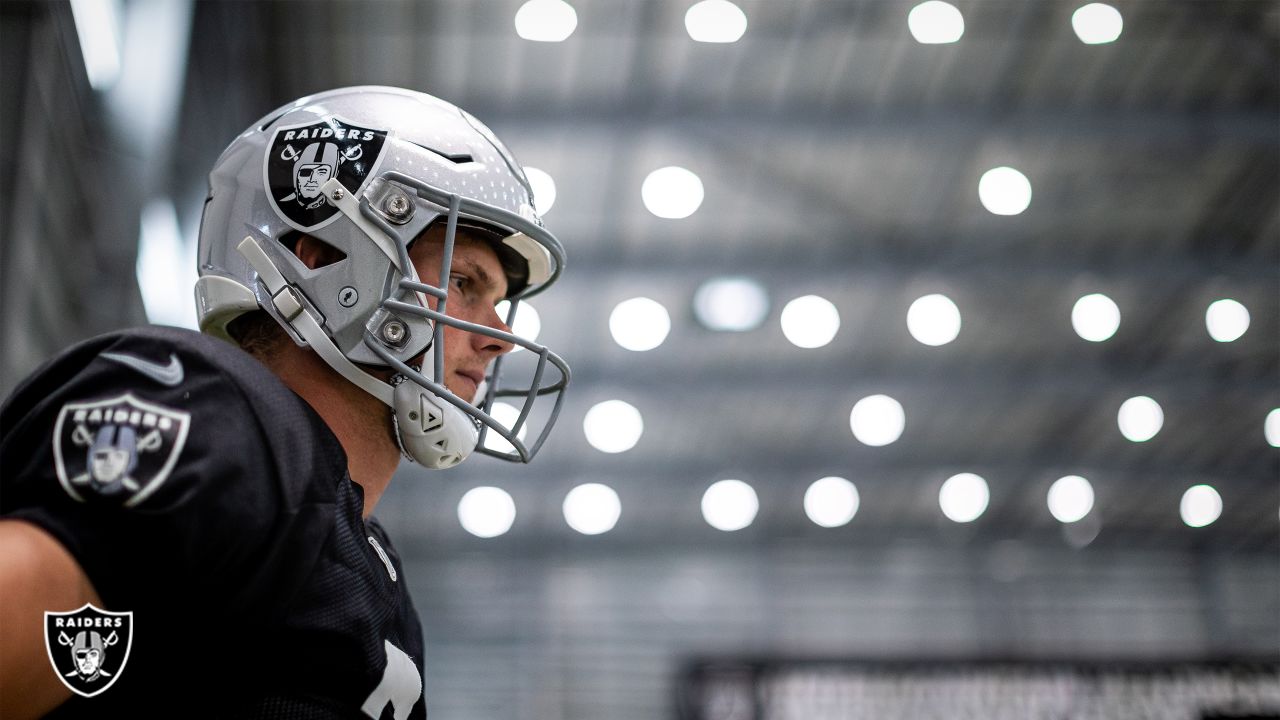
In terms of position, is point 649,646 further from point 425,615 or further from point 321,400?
point 321,400

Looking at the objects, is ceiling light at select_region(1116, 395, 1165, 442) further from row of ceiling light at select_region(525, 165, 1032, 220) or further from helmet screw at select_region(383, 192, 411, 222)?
helmet screw at select_region(383, 192, 411, 222)

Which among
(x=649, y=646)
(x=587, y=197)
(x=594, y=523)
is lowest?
(x=649, y=646)

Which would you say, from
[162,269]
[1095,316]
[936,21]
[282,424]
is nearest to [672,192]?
[936,21]

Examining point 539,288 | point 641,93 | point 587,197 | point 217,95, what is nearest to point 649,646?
point 587,197

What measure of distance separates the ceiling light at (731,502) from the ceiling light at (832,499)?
0.81 m

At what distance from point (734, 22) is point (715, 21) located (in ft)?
0.45

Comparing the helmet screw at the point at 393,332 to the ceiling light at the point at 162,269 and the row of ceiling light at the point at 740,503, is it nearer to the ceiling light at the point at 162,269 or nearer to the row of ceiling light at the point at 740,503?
the ceiling light at the point at 162,269

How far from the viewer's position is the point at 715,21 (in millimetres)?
7926

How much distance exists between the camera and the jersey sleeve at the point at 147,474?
100cm

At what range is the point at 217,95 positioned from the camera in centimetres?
617

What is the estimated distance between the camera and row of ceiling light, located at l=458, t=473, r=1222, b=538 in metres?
13.6

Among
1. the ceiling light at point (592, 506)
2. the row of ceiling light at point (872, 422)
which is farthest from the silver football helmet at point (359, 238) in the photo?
the ceiling light at point (592, 506)

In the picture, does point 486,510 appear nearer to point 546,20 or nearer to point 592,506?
point 592,506

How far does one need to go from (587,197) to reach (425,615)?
24.9 ft
